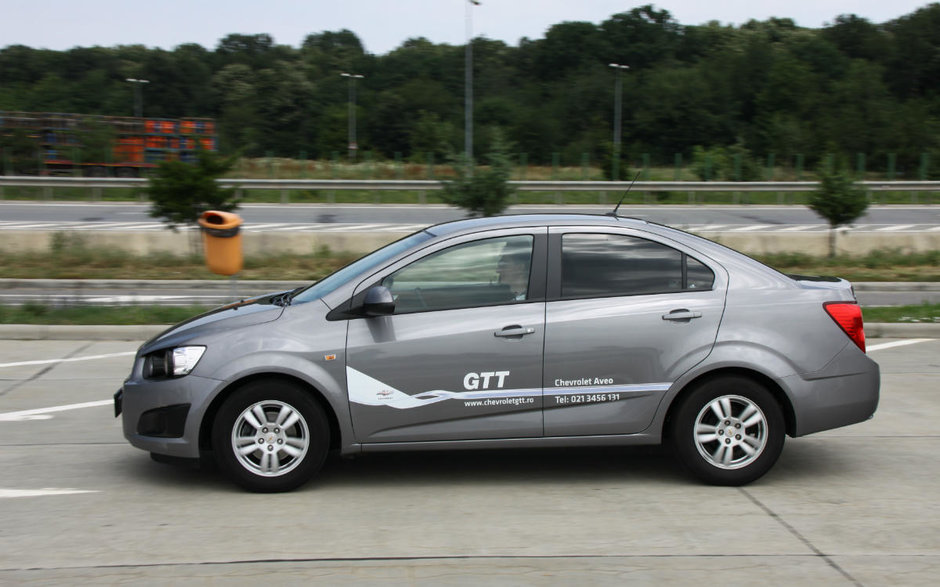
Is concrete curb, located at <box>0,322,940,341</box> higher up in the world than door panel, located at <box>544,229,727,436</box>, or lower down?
lower down

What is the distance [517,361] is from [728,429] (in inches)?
49.7

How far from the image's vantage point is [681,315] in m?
5.50

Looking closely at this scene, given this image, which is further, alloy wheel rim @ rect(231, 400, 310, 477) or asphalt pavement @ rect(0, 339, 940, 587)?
alloy wheel rim @ rect(231, 400, 310, 477)

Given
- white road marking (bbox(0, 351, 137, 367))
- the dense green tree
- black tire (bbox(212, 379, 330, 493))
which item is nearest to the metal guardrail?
the dense green tree

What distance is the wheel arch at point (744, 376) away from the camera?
5.51 metres

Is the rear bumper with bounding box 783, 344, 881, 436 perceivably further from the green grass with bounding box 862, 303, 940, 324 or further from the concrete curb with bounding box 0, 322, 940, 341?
the concrete curb with bounding box 0, 322, 940, 341

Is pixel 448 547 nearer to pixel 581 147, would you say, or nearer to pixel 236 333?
pixel 236 333

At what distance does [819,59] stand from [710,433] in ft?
271

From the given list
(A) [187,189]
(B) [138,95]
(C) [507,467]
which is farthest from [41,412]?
(B) [138,95]

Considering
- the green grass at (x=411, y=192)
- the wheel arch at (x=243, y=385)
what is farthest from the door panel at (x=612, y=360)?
the green grass at (x=411, y=192)

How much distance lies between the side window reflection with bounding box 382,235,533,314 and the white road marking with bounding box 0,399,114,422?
3.39 metres

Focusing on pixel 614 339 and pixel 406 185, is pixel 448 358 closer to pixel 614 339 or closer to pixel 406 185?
pixel 614 339

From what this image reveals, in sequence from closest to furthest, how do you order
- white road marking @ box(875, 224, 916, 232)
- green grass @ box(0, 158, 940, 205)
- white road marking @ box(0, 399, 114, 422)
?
white road marking @ box(0, 399, 114, 422) → white road marking @ box(875, 224, 916, 232) → green grass @ box(0, 158, 940, 205)

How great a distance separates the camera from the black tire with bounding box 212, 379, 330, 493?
17.3 ft
